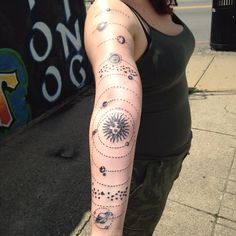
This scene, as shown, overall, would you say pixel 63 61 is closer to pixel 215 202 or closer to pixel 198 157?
pixel 198 157

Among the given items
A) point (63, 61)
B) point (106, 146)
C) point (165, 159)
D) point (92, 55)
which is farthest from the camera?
point (63, 61)

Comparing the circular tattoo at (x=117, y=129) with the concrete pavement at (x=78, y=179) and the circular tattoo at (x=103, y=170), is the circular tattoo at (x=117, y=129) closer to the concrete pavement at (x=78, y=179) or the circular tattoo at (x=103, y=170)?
the circular tattoo at (x=103, y=170)

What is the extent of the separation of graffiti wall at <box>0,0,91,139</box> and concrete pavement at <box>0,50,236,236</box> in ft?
0.99

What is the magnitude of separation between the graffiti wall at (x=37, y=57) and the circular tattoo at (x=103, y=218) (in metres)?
4.06

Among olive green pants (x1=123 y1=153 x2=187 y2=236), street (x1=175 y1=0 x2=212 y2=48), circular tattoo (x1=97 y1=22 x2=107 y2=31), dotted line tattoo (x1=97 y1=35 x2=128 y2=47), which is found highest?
circular tattoo (x1=97 y1=22 x2=107 y2=31)

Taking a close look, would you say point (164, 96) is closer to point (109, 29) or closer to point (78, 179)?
point (109, 29)

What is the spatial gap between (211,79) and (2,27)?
386cm

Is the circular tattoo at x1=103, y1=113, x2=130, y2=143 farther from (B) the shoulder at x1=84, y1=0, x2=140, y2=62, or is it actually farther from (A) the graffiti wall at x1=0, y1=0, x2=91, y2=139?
(A) the graffiti wall at x1=0, y1=0, x2=91, y2=139

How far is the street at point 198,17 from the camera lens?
35.3 ft

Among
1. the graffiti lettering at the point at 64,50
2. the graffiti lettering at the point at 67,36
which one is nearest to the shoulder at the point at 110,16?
the graffiti lettering at the point at 64,50

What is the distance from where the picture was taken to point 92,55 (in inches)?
46.1

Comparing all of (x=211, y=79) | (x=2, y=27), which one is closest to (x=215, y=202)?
(x=2, y=27)

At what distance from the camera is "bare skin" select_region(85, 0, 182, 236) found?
101 cm

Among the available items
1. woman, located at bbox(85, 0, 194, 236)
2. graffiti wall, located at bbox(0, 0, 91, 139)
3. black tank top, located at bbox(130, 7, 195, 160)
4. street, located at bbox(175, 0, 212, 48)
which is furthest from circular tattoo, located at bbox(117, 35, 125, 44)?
street, located at bbox(175, 0, 212, 48)
